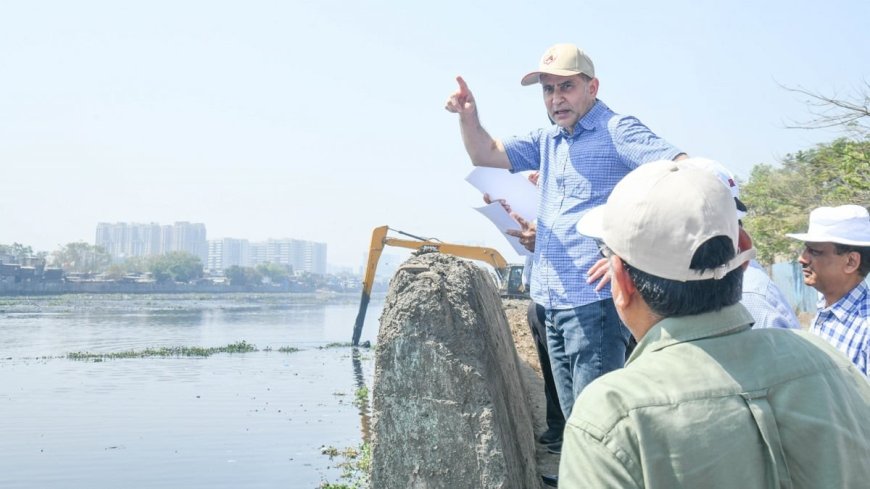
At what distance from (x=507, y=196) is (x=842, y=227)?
61.8 inches


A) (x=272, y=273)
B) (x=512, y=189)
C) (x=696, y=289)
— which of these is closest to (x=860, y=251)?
(x=512, y=189)

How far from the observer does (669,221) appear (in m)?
1.62

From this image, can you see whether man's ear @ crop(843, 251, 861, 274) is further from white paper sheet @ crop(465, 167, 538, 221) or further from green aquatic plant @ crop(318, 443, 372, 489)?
green aquatic plant @ crop(318, 443, 372, 489)

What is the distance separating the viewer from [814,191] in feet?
71.6

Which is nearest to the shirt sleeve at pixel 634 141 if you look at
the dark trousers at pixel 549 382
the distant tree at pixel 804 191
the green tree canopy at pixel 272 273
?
the dark trousers at pixel 549 382

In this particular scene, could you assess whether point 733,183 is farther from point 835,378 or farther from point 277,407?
point 277,407

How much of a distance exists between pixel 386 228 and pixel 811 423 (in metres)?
26.5

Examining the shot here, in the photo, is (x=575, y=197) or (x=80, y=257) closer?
(x=575, y=197)

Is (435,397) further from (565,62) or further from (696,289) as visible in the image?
(696,289)

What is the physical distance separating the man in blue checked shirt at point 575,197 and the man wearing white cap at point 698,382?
80.1 inches

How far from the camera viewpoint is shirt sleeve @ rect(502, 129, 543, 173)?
4.33 metres

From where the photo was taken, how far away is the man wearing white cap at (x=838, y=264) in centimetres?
374

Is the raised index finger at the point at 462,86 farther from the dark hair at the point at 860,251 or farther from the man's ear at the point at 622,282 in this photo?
the man's ear at the point at 622,282

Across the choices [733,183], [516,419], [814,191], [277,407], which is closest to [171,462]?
[277,407]
